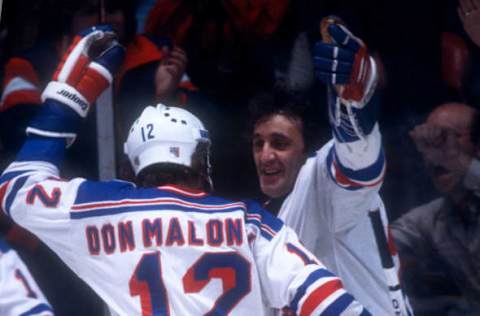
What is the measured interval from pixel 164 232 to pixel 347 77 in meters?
0.58

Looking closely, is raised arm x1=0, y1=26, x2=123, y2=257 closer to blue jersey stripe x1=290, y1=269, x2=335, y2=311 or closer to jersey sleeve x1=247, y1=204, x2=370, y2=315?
jersey sleeve x1=247, y1=204, x2=370, y2=315

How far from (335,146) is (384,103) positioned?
16.3 inches

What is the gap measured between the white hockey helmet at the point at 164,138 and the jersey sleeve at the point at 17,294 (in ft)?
1.31

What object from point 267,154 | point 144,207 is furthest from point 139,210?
point 267,154

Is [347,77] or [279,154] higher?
[347,77]

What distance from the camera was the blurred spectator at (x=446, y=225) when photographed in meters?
2.46

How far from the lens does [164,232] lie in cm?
212

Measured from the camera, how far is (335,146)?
219 centimetres

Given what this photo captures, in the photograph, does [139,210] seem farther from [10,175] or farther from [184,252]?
[10,175]

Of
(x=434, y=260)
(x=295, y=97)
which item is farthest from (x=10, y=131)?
(x=434, y=260)

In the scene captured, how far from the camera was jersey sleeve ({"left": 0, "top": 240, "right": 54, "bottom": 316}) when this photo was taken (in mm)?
2172

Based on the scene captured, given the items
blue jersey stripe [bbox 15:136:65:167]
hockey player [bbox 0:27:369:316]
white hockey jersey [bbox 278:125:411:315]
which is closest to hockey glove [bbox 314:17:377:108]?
white hockey jersey [bbox 278:125:411:315]

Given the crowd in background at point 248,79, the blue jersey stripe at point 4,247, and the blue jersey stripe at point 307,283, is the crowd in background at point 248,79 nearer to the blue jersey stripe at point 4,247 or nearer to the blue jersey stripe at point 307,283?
the blue jersey stripe at point 4,247

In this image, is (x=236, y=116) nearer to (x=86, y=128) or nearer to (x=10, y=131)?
(x=86, y=128)
